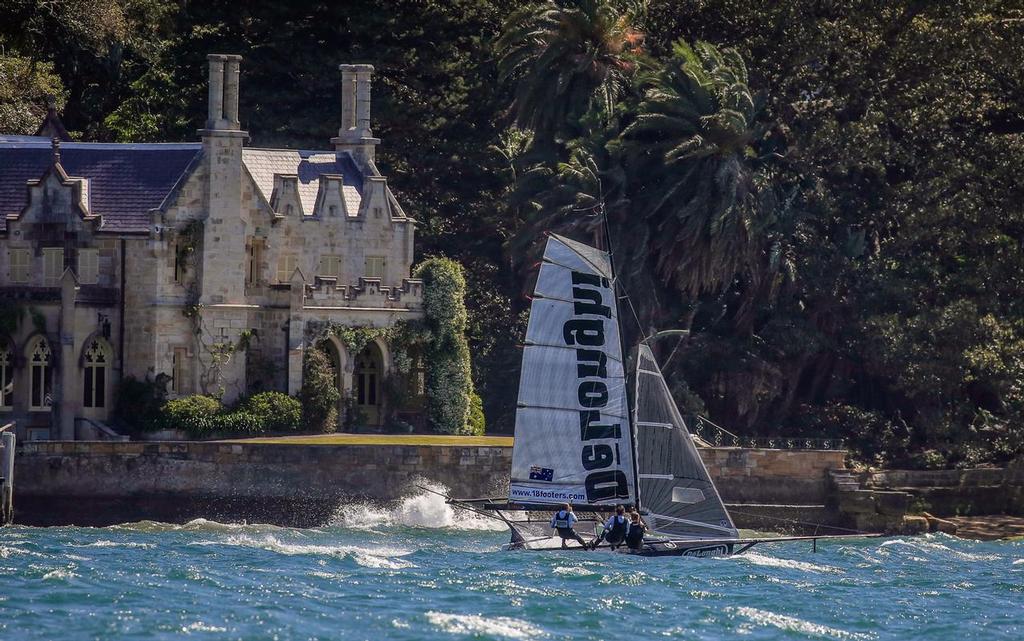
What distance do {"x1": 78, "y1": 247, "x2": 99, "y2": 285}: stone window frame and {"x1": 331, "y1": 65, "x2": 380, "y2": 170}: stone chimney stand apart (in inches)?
375

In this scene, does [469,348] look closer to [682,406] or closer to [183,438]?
[682,406]

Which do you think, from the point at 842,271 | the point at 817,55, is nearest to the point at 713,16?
the point at 817,55

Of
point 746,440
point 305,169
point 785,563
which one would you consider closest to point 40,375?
point 305,169

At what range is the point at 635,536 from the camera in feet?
194

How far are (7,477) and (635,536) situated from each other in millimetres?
17872

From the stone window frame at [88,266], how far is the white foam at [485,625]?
28041 mm

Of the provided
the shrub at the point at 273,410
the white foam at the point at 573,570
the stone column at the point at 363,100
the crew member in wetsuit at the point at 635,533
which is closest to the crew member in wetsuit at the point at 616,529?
the crew member in wetsuit at the point at 635,533

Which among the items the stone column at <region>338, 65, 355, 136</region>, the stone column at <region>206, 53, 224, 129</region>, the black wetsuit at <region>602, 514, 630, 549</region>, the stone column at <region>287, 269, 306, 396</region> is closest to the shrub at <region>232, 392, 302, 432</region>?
the stone column at <region>287, 269, 306, 396</region>

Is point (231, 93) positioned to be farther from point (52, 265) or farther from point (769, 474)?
point (769, 474)

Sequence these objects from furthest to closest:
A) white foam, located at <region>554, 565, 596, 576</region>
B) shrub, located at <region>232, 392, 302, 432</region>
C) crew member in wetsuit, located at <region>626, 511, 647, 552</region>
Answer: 1. shrub, located at <region>232, 392, 302, 432</region>
2. crew member in wetsuit, located at <region>626, 511, 647, 552</region>
3. white foam, located at <region>554, 565, 596, 576</region>

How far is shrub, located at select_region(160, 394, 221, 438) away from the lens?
71.6 m

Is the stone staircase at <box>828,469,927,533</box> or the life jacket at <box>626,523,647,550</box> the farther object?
the stone staircase at <box>828,469,927,533</box>

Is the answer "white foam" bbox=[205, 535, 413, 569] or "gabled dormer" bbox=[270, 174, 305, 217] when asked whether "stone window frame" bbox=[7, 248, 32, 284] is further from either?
"white foam" bbox=[205, 535, 413, 569]

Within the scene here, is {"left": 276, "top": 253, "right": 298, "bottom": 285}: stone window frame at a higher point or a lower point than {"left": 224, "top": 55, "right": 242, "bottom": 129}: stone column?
lower
